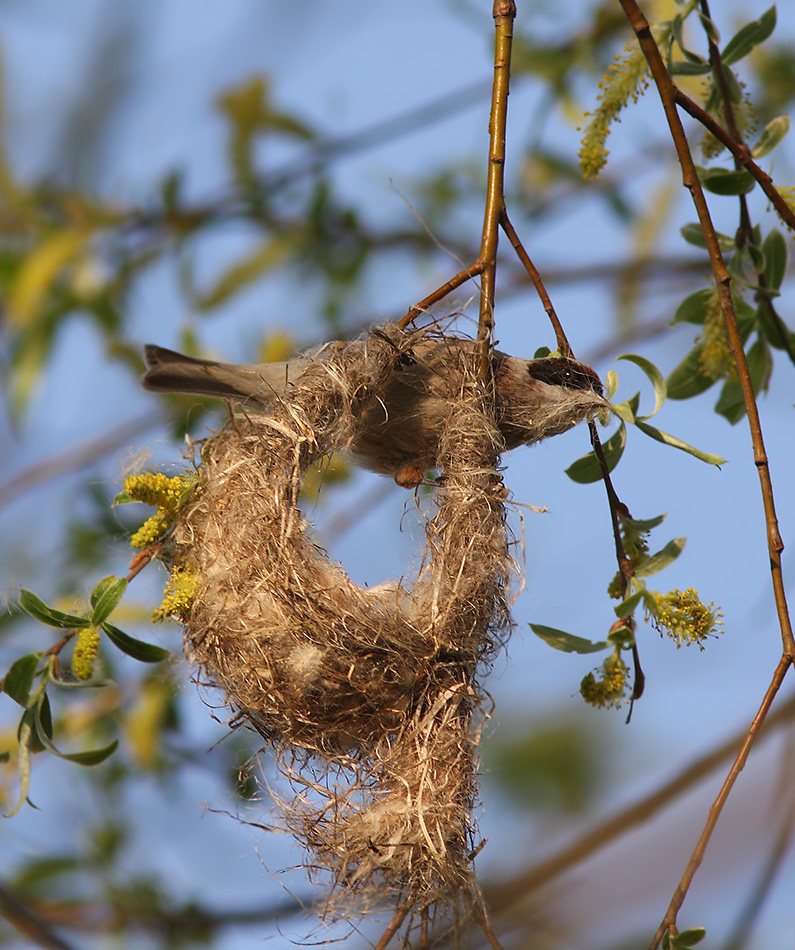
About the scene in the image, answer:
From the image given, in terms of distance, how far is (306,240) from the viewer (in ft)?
14.0

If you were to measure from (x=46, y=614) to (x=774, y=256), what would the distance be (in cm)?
195

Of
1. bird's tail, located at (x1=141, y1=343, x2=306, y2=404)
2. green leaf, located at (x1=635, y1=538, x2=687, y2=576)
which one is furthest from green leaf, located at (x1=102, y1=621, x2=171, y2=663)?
green leaf, located at (x1=635, y1=538, x2=687, y2=576)

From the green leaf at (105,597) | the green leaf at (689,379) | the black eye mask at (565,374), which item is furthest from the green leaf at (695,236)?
the green leaf at (105,597)

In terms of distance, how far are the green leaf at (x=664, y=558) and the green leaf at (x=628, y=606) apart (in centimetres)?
7

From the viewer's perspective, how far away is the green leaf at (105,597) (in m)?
2.14

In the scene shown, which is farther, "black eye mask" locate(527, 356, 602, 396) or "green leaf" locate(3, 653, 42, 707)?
"black eye mask" locate(527, 356, 602, 396)

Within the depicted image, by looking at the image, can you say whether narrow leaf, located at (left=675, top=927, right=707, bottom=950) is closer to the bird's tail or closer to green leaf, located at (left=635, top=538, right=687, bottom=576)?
green leaf, located at (left=635, top=538, right=687, bottom=576)

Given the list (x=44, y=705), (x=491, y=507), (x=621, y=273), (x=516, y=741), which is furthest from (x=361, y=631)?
(x=621, y=273)

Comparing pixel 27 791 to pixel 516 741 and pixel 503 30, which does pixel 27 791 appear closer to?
pixel 516 741

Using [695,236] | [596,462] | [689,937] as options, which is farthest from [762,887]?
[695,236]

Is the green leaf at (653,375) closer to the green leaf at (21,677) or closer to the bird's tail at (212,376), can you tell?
the bird's tail at (212,376)

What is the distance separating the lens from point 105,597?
2.15 meters

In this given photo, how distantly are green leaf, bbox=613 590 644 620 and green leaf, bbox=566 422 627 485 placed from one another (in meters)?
0.34

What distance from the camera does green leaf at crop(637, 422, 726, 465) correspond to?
2137 millimetres
